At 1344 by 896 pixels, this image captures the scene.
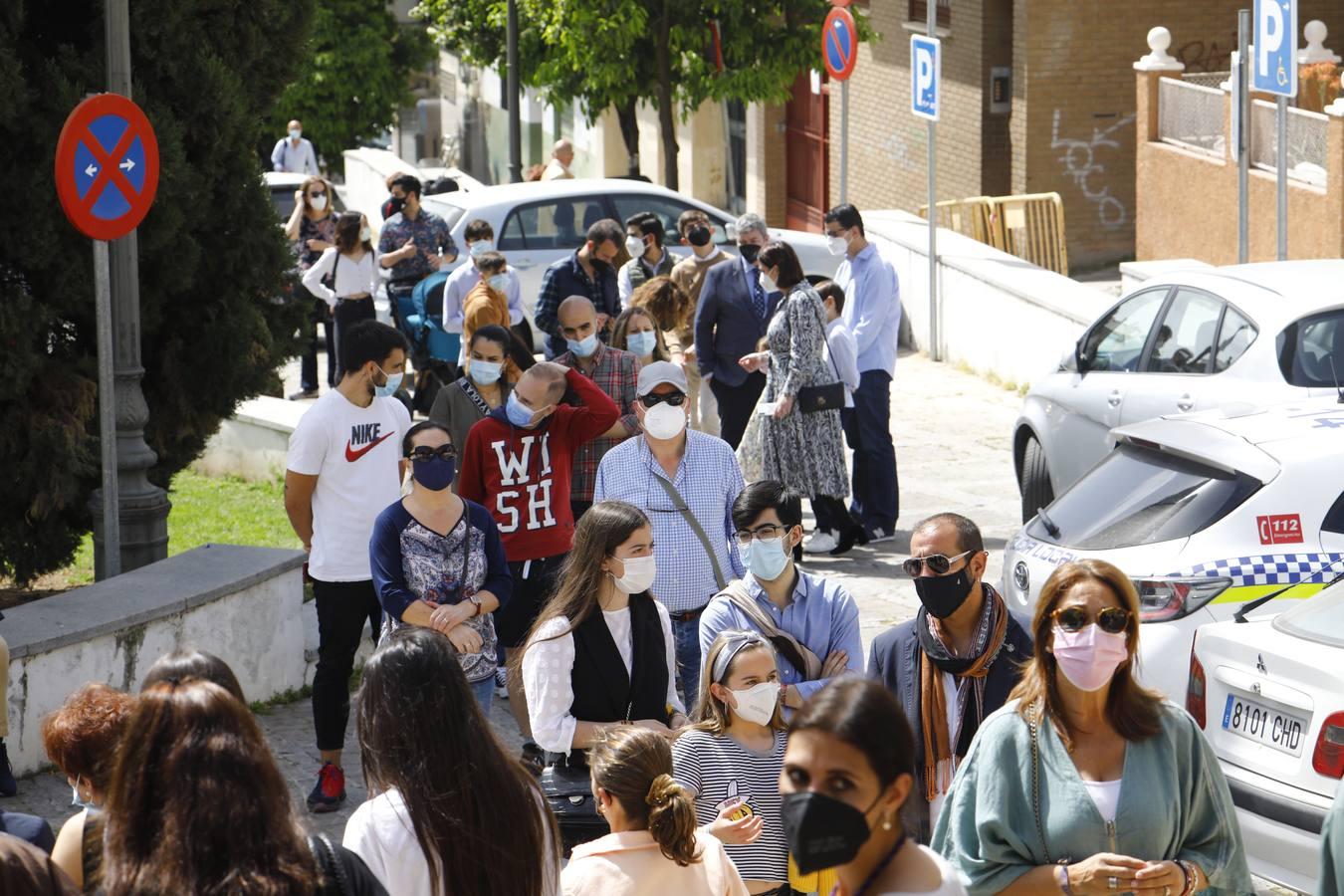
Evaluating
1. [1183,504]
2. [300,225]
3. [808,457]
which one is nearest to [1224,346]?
[808,457]

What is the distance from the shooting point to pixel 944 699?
17.9ft

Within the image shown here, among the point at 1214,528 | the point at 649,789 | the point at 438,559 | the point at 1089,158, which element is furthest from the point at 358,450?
the point at 1089,158

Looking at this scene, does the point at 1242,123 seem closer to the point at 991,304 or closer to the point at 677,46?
the point at 991,304

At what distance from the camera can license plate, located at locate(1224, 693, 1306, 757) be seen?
5961 mm

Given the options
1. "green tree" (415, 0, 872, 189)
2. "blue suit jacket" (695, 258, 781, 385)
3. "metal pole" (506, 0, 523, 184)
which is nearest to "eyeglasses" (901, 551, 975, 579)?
"blue suit jacket" (695, 258, 781, 385)

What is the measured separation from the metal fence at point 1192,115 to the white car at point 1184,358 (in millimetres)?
8903

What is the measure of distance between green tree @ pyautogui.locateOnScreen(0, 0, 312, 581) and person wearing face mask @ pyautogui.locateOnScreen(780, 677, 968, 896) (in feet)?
21.9

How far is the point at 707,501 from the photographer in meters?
7.62

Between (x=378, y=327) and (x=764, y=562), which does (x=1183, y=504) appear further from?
(x=378, y=327)

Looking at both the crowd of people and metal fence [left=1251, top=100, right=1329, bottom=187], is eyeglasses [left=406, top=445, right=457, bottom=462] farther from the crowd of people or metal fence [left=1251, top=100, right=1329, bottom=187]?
metal fence [left=1251, top=100, right=1329, bottom=187]

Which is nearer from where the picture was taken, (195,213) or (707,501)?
(707,501)

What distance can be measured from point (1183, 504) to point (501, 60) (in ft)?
72.7

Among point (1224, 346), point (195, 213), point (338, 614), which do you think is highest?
point (195, 213)

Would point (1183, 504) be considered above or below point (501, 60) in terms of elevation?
below
